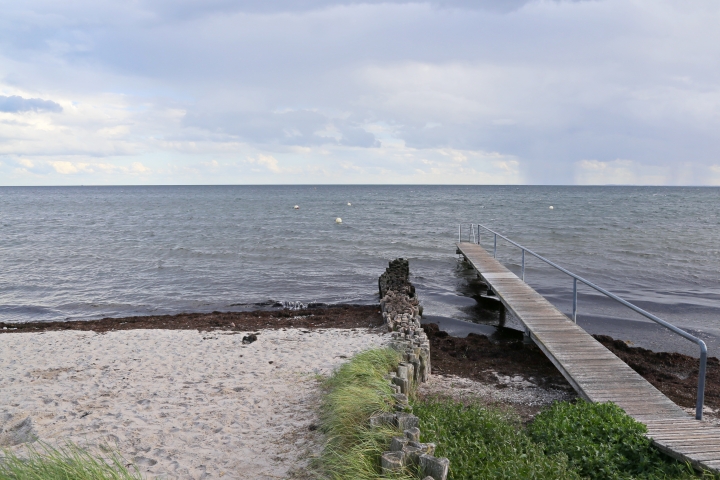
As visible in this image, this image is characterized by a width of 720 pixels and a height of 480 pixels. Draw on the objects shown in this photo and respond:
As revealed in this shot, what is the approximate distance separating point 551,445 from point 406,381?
1889mm

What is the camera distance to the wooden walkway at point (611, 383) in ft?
15.9

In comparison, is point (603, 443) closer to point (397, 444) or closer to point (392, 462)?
point (397, 444)

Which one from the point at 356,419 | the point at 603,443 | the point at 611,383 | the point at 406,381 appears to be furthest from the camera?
the point at 611,383

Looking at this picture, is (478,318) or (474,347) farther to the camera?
(478,318)

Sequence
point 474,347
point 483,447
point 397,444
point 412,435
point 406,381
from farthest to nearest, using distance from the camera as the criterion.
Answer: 1. point 474,347
2. point 406,381
3. point 483,447
4. point 412,435
5. point 397,444

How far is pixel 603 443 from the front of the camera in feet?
16.1

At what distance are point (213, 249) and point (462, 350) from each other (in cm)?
1974

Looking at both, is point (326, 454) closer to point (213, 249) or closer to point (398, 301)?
point (398, 301)

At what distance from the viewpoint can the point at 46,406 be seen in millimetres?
6355

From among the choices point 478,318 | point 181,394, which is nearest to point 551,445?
point 181,394

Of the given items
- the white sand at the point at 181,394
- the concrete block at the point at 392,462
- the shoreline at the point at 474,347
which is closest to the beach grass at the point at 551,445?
the concrete block at the point at 392,462

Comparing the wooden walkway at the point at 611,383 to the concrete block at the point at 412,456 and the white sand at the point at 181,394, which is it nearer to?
the concrete block at the point at 412,456

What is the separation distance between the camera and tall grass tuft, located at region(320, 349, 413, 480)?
13.8 ft

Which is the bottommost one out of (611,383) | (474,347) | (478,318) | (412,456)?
(478,318)
